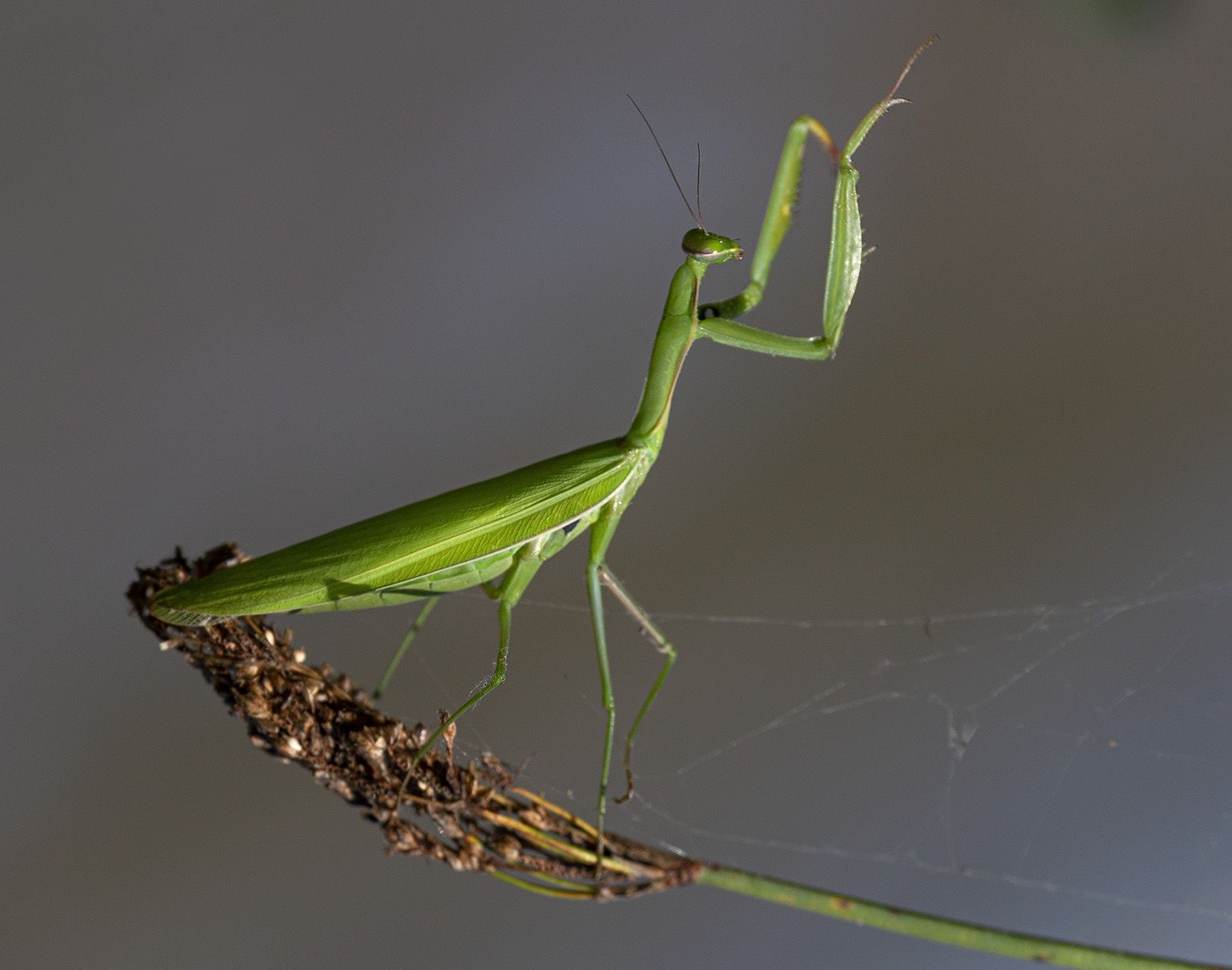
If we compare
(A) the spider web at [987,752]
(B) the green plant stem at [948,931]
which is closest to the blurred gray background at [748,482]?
(A) the spider web at [987,752]

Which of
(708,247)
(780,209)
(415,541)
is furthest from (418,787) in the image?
(780,209)

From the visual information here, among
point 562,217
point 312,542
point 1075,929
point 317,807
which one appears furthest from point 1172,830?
point 562,217

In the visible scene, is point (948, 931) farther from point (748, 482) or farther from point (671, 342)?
point (748, 482)

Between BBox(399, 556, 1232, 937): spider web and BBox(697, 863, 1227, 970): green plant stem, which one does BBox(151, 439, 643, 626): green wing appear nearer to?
BBox(697, 863, 1227, 970): green plant stem

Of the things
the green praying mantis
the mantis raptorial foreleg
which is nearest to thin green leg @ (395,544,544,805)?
the green praying mantis

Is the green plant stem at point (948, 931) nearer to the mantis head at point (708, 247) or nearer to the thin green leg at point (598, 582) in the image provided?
the thin green leg at point (598, 582)

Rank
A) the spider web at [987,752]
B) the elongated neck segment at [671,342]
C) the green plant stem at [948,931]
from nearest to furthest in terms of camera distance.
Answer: the green plant stem at [948,931]
the elongated neck segment at [671,342]
the spider web at [987,752]

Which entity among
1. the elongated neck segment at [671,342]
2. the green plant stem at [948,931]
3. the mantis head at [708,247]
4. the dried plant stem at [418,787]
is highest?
the mantis head at [708,247]
